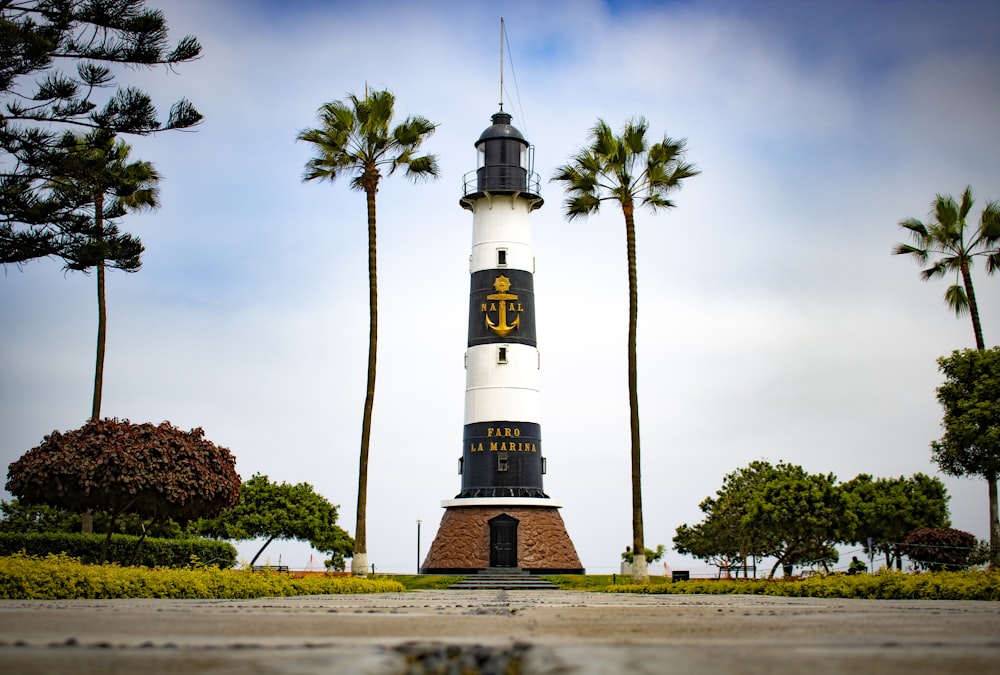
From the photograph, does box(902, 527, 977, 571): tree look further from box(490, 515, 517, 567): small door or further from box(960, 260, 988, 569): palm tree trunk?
box(490, 515, 517, 567): small door

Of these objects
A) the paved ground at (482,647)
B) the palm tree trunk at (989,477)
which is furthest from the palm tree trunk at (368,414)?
the paved ground at (482,647)

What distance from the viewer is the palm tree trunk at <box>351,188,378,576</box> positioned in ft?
96.3

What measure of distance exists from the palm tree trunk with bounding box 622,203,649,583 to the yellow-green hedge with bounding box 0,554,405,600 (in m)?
13.0

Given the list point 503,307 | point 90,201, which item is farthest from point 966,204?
point 90,201

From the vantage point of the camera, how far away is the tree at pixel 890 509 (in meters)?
44.1

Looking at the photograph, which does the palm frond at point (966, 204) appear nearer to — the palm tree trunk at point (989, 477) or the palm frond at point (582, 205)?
the palm tree trunk at point (989, 477)

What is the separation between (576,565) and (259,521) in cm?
1586

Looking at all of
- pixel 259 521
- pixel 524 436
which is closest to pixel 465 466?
pixel 524 436

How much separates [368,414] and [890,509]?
83.0 ft

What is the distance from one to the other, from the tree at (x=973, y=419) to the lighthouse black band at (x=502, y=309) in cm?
1511

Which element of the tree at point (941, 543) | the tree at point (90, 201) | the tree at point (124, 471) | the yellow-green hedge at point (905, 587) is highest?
the tree at point (90, 201)

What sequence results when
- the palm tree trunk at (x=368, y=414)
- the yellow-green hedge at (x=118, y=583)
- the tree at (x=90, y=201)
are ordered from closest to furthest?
the yellow-green hedge at (x=118, y=583)
the tree at (x=90, y=201)
the palm tree trunk at (x=368, y=414)

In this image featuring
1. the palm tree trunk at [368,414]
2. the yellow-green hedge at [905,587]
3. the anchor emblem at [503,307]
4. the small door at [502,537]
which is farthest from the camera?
the anchor emblem at [503,307]

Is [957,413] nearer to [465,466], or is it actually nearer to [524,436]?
[524,436]
